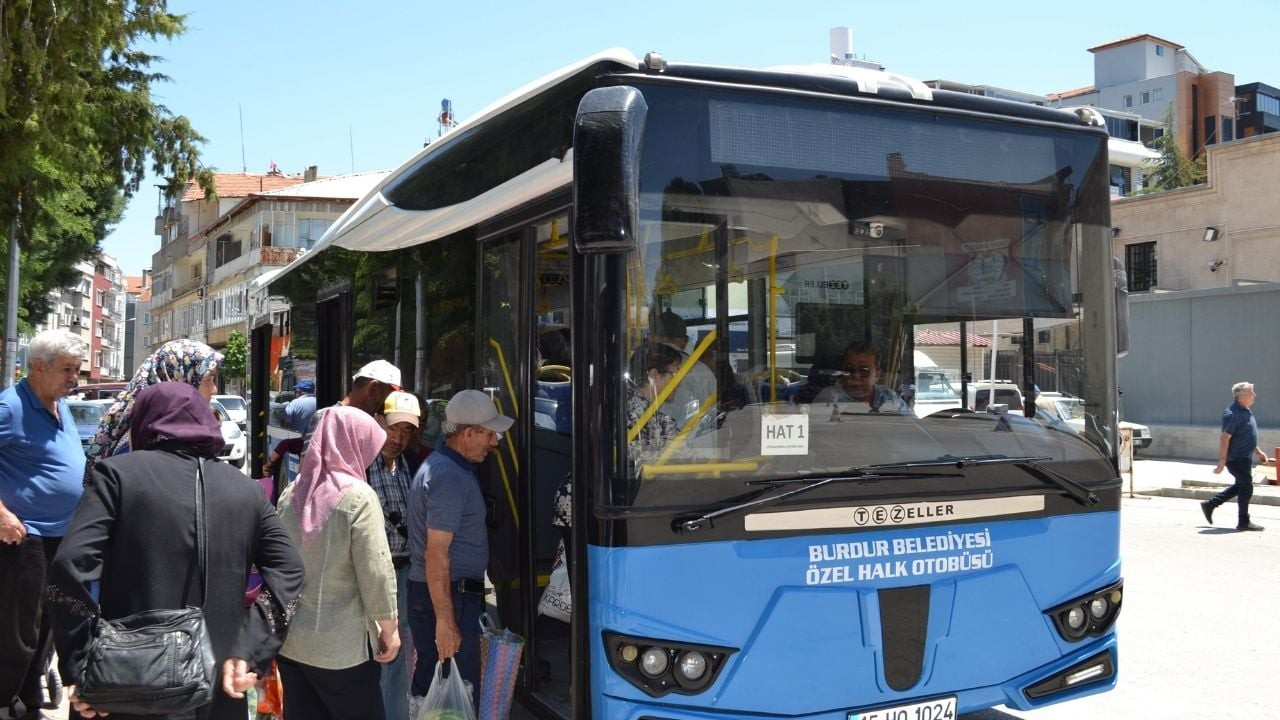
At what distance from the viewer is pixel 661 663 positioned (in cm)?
378

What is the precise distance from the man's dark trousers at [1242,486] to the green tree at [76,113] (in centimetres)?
1284

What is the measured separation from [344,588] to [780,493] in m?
1.56

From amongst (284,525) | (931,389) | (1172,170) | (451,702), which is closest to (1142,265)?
(1172,170)

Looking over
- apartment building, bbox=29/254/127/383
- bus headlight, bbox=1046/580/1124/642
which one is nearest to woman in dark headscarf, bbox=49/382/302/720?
bus headlight, bbox=1046/580/1124/642

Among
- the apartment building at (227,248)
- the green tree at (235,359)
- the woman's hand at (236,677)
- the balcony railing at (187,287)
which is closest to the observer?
the woman's hand at (236,677)

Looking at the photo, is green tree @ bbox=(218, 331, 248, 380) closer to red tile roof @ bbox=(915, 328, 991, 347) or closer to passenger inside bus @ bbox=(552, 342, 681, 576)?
red tile roof @ bbox=(915, 328, 991, 347)

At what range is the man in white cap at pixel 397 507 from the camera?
4840 mm

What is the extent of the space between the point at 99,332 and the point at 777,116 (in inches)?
4998

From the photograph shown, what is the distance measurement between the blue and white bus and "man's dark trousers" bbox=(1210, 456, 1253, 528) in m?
9.42

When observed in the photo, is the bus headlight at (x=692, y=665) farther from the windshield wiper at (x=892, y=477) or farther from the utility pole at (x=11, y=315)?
the utility pole at (x=11, y=315)

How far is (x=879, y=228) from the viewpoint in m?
4.25

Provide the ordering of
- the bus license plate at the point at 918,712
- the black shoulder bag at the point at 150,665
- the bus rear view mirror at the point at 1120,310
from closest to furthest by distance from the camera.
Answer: the black shoulder bag at the point at 150,665
the bus license plate at the point at 918,712
the bus rear view mirror at the point at 1120,310

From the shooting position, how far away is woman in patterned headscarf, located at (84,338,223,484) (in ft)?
15.5

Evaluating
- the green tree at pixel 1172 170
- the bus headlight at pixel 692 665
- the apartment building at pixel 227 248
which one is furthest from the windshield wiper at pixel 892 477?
the green tree at pixel 1172 170
